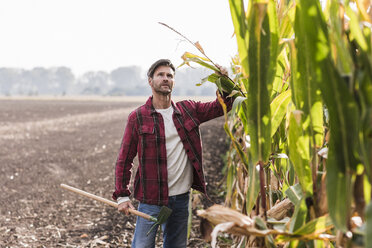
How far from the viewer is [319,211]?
1.19 meters

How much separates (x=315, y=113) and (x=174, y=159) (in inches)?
55.2

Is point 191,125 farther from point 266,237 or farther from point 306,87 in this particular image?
point 306,87

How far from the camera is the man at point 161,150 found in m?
2.40

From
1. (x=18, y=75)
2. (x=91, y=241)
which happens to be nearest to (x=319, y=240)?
(x=91, y=241)

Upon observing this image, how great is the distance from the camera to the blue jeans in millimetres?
2420

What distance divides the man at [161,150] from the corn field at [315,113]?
3.19 ft

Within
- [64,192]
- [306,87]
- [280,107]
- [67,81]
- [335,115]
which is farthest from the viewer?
[67,81]

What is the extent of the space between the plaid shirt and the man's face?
0.13m

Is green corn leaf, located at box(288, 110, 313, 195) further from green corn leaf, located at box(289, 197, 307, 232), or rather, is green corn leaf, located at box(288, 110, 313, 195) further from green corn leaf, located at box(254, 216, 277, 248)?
green corn leaf, located at box(254, 216, 277, 248)

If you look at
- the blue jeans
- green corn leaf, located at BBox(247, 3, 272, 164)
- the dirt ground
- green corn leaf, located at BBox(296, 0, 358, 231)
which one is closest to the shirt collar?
the blue jeans

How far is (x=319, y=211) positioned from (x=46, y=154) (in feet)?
25.8

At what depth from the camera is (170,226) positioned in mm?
2582

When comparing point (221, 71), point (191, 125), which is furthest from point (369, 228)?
point (191, 125)

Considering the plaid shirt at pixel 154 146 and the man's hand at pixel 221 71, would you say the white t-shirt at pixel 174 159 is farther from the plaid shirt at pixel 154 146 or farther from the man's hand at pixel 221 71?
the man's hand at pixel 221 71
